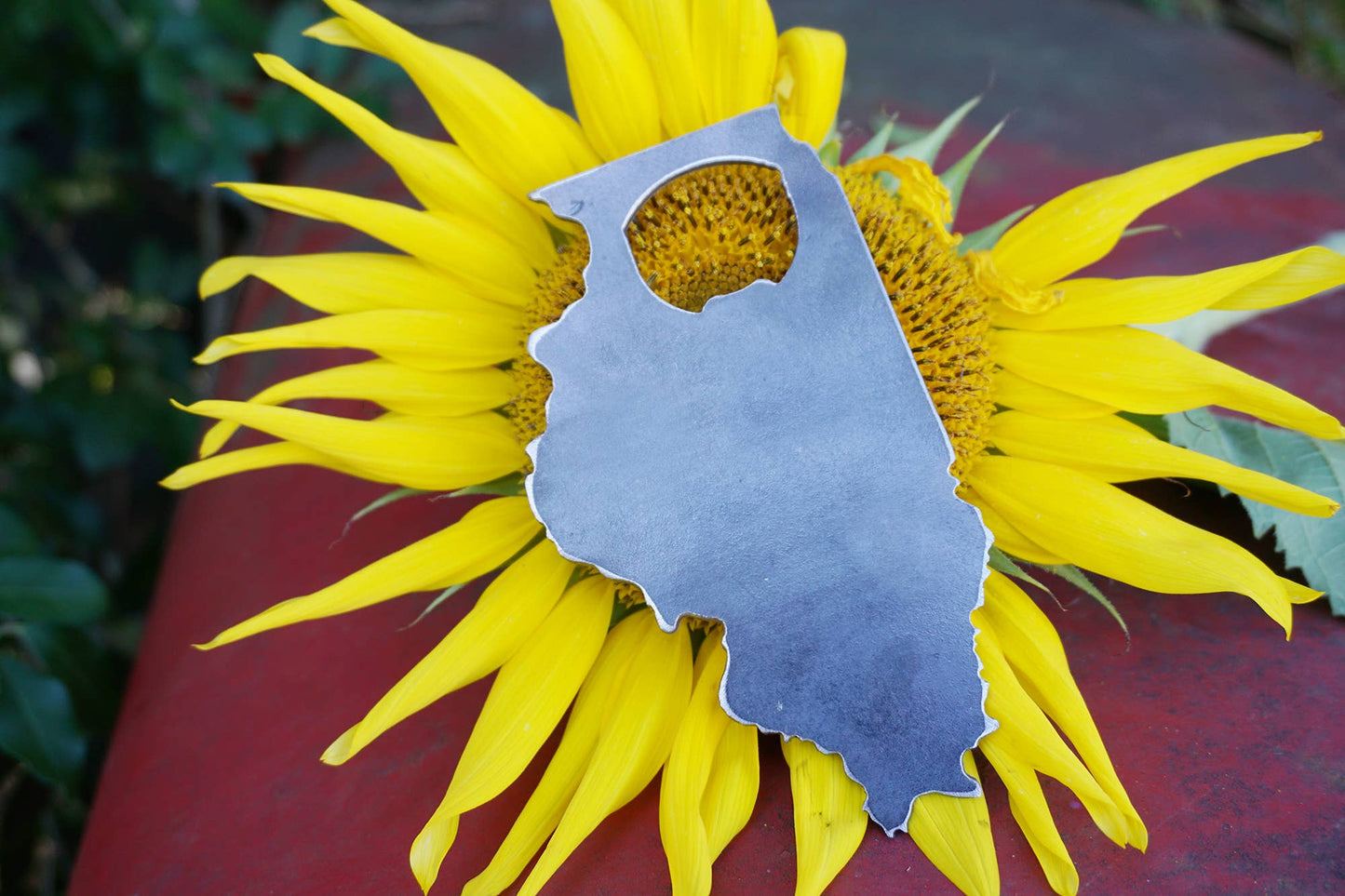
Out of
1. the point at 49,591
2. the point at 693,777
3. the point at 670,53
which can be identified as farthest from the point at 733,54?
the point at 49,591

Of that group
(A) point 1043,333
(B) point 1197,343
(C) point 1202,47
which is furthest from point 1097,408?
(C) point 1202,47

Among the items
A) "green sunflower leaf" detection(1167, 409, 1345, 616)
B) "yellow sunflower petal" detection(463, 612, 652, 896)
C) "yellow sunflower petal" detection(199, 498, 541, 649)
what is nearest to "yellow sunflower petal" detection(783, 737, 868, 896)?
"yellow sunflower petal" detection(463, 612, 652, 896)

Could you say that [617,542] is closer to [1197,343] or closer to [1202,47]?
[1197,343]

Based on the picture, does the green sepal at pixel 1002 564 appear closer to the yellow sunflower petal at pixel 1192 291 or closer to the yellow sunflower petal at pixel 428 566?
the yellow sunflower petal at pixel 1192 291

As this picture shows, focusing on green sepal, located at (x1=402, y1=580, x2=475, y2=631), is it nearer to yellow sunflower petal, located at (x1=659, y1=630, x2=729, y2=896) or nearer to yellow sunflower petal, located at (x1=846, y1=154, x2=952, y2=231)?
yellow sunflower petal, located at (x1=659, y1=630, x2=729, y2=896)

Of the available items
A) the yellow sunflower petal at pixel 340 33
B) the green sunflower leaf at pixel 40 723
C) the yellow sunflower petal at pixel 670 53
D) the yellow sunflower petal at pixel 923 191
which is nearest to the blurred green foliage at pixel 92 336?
the green sunflower leaf at pixel 40 723

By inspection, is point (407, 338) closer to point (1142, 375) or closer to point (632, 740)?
point (632, 740)
